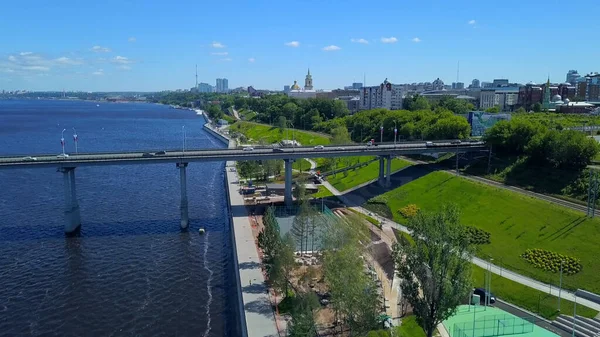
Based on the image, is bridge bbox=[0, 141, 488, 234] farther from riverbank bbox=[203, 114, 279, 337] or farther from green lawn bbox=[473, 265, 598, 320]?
green lawn bbox=[473, 265, 598, 320]

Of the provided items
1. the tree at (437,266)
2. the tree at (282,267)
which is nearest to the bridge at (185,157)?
the tree at (282,267)

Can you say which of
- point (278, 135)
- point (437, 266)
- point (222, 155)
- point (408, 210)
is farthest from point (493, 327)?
point (278, 135)

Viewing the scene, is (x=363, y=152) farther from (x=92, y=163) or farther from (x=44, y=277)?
(x=44, y=277)

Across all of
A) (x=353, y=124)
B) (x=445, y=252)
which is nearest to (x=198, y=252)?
(x=445, y=252)

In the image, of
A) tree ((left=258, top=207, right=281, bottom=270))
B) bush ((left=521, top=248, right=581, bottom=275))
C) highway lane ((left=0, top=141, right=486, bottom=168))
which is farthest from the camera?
highway lane ((left=0, top=141, right=486, bottom=168))

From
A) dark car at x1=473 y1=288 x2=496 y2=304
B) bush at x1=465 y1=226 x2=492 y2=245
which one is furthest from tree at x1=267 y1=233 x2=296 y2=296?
bush at x1=465 y1=226 x2=492 y2=245
